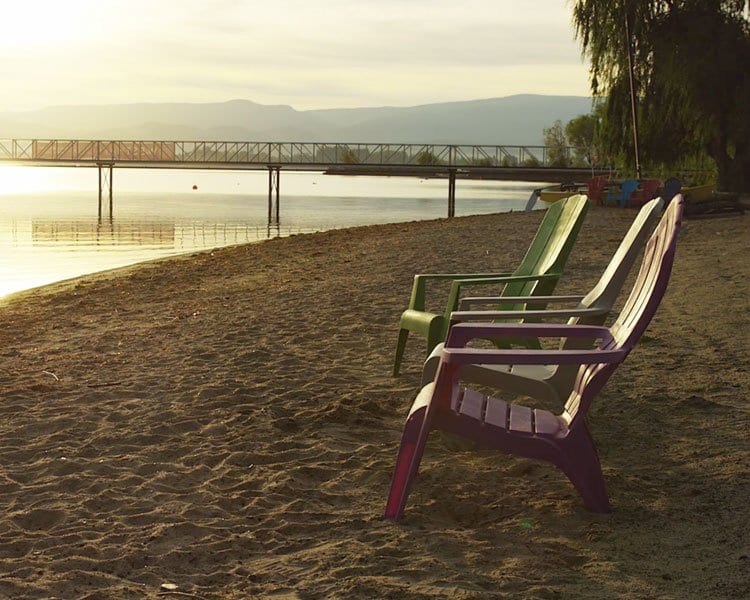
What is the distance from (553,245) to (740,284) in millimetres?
3855

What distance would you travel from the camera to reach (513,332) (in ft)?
10.8

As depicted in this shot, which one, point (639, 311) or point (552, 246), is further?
point (552, 246)

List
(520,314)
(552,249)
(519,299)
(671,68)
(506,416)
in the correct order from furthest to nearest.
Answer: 1. (671,68)
2. (552,249)
3. (519,299)
4. (520,314)
5. (506,416)

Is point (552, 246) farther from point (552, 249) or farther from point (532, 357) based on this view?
point (532, 357)

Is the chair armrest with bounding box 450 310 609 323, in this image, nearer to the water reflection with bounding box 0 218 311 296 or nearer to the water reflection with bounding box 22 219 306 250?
the water reflection with bounding box 0 218 311 296

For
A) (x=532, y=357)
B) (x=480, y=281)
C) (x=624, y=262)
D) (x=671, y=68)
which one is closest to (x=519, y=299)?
(x=624, y=262)

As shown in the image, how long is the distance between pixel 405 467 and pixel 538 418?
49 centimetres

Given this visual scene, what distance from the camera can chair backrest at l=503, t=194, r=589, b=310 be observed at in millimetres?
4906

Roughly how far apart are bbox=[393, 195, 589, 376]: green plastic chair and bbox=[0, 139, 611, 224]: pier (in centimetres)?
4100

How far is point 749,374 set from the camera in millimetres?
5289

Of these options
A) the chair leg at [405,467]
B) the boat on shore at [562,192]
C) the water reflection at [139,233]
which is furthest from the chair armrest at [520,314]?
the boat on shore at [562,192]

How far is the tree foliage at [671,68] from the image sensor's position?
2233cm

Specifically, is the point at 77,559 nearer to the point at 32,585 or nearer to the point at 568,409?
the point at 32,585

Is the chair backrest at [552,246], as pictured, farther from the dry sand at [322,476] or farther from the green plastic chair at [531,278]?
A: the dry sand at [322,476]
